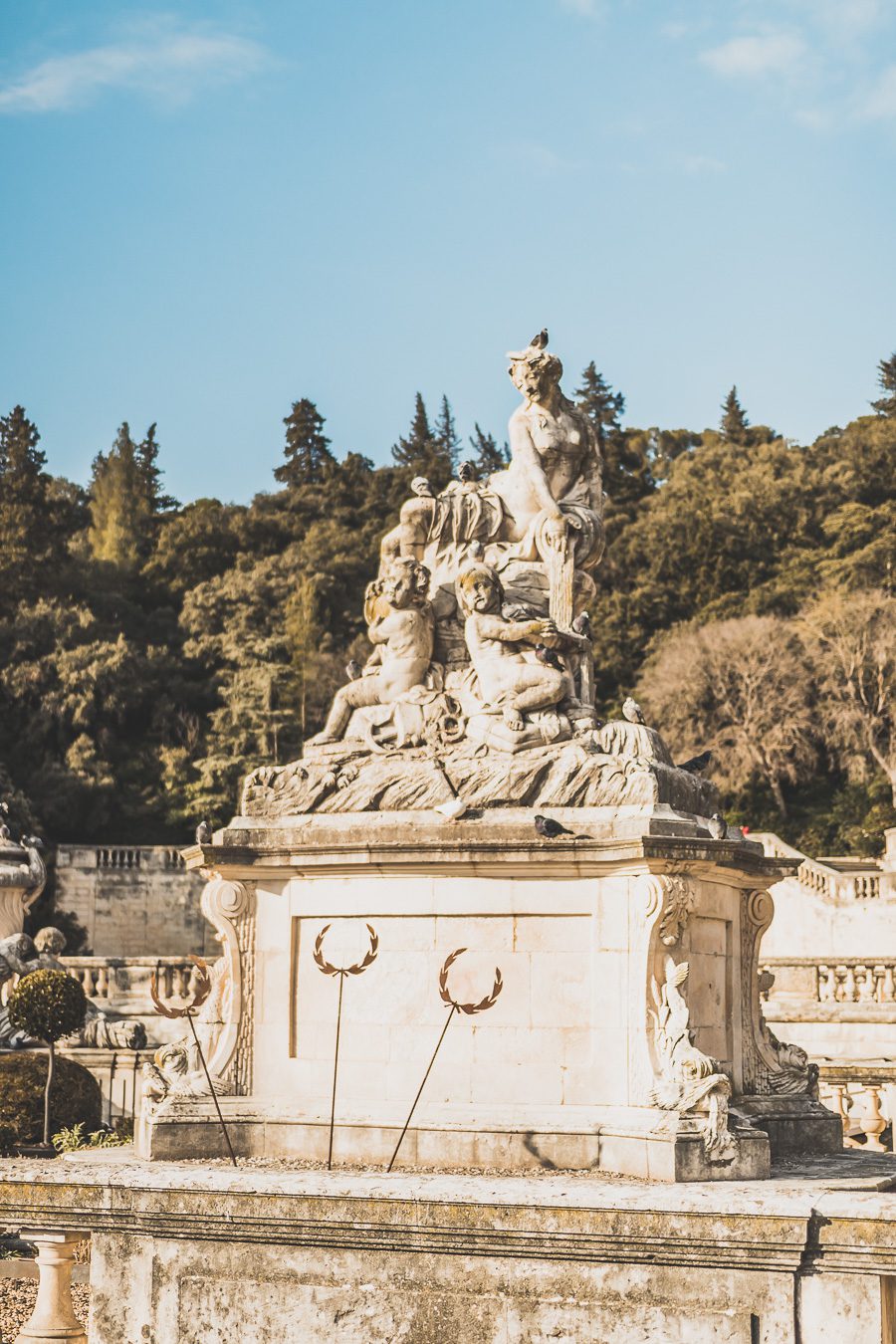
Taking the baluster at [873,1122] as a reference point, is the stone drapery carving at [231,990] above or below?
above

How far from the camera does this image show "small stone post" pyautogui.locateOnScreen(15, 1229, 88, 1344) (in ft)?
28.8

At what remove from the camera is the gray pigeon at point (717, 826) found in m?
12.1

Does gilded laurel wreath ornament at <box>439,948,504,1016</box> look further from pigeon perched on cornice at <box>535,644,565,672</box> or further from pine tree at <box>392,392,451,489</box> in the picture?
pine tree at <box>392,392,451,489</box>

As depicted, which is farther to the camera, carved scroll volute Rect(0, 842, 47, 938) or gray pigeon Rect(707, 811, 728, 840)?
carved scroll volute Rect(0, 842, 47, 938)

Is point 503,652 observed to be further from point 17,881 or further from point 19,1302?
point 17,881

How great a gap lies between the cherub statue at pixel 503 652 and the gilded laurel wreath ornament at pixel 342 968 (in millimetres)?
1672

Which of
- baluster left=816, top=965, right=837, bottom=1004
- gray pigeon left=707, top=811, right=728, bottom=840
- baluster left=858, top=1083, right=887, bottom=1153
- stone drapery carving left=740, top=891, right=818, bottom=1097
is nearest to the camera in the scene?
gray pigeon left=707, top=811, right=728, bottom=840

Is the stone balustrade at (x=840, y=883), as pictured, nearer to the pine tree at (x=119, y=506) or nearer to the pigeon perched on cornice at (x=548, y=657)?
the pigeon perched on cornice at (x=548, y=657)

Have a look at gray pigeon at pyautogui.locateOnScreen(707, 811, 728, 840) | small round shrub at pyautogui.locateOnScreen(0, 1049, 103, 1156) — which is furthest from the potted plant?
gray pigeon at pyautogui.locateOnScreen(707, 811, 728, 840)

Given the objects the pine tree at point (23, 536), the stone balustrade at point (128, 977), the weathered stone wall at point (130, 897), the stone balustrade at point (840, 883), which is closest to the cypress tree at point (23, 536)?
the pine tree at point (23, 536)

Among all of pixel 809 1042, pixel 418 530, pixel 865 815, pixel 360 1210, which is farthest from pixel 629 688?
pixel 360 1210

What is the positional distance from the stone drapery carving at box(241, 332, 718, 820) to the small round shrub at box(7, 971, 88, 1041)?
21.8 feet

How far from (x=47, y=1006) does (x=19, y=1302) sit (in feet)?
22.2

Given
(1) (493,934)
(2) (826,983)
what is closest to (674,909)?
(1) (493,934)
